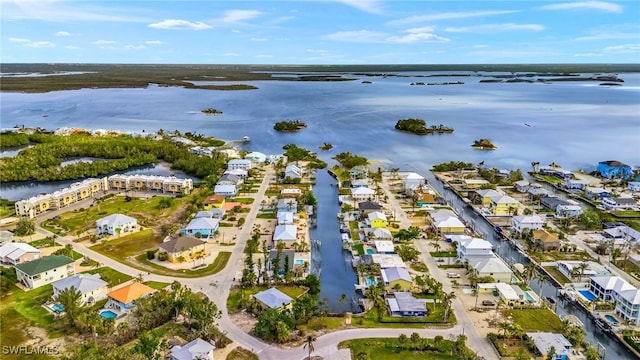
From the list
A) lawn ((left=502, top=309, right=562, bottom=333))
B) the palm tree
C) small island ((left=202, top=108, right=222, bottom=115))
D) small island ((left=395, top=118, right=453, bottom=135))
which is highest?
small island ((left=202, top=108, right=222, bottom=115))

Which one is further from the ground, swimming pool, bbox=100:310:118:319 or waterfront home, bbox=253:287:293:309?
waterfront home, bbox=253:287:293:309

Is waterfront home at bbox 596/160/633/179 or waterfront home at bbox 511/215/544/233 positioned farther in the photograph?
waterfront home at bbox 596/160/633/179

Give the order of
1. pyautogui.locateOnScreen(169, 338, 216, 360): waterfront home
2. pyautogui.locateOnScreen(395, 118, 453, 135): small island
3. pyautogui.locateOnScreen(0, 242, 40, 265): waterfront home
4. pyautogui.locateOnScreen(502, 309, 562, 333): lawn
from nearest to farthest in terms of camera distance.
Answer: pyautogui.locateOnScreen(169, 338, 216, 360): waterfront home, pyautogui.locateOnScreen(502, 309, 562, 333): lawn, pyautogui.locateOnScreen(0, 242, 40, 265): waterfront home, pyautogui.locateOnScreen(395, 118, 453, 135): small island

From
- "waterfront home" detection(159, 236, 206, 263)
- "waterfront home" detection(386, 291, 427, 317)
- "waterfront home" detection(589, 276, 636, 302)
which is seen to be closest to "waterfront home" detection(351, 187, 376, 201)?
"waterfront home" detection(159, 236, 206, 263)

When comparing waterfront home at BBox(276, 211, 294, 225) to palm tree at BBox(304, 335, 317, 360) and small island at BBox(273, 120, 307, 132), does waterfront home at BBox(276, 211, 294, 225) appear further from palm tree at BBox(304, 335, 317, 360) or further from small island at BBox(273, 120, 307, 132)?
small island at BBox(273, 120, 307, 132)

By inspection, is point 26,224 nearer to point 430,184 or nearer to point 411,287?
point 411,287

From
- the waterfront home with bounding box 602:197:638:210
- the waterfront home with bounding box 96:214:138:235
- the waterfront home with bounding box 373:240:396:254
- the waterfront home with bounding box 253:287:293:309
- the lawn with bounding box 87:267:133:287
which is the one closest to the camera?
the waterfront home with bounding box 253:287:293:309
